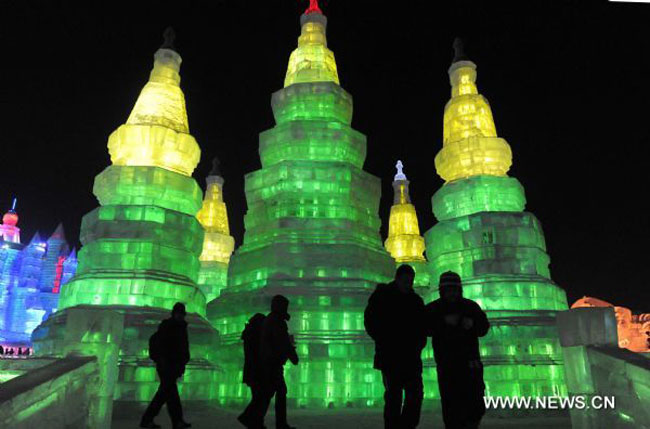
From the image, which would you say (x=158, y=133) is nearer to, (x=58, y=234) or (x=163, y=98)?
(x=163, y=98)

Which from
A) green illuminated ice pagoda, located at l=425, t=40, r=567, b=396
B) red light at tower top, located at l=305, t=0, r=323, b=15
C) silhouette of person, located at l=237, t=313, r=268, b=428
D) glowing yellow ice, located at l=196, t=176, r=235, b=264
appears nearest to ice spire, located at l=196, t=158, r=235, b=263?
glowing yellow ice, located at l=196, t=176, r=235, b=264

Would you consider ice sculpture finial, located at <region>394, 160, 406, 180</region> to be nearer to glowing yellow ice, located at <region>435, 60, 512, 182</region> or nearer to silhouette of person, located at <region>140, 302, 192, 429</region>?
glowing yellow ice, located at <region>435, 60, 512, 182</region>

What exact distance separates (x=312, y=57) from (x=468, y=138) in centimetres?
710

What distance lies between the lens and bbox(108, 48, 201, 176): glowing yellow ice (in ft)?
54.0

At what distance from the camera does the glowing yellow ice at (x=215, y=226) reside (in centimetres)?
2729

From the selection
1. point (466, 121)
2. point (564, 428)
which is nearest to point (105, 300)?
point (564, 428)

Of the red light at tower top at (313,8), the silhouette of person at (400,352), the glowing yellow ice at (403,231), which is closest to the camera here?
the silhouette of person at (400,352)

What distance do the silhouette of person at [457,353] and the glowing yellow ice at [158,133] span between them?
43.9 feet

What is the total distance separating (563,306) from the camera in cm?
1571

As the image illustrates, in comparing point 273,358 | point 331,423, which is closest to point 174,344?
point 273,358

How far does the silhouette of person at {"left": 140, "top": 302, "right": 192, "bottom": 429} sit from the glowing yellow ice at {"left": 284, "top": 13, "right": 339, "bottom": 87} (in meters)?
13.9

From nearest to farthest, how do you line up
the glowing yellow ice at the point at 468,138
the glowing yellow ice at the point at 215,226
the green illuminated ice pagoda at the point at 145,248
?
the green illuminated ice pagoda at the point at 145,248 → the glowing yellow ice at the point at 468,138 → the glowing yellow ice at the point at 215,226

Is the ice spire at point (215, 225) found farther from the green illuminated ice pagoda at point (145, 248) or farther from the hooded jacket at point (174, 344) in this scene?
the hooded jacket at point (174, 344)

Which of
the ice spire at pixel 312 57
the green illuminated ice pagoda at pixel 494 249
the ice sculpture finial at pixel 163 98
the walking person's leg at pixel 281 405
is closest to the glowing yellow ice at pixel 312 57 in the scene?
the ice spire at pixel 312 57
